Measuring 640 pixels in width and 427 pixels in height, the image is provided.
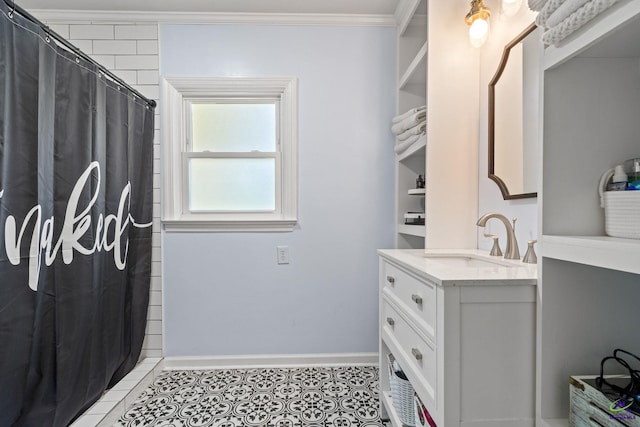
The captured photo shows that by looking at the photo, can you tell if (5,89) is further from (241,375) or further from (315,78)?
(241,375)

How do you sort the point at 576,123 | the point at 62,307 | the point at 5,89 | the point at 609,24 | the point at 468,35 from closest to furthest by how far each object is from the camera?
the point at 609,24
the point at 576,123
the point at 5,89
the point at 62,307
the point at 468,35

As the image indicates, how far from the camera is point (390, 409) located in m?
1.55

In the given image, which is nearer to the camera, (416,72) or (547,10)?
(547,10)

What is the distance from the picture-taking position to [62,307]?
143 cm

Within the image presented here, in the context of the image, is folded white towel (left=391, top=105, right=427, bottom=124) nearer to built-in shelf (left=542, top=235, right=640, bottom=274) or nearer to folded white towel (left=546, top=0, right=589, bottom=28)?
folded white towel (left=546, top=0, right=589, bottom=28)

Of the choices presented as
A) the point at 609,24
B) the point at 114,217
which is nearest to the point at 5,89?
the point at 114,217

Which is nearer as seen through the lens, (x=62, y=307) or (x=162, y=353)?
(x=62, y=307)

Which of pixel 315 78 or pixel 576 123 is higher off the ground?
pixel 315 78

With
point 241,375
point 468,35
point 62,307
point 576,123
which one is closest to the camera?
point 576,123

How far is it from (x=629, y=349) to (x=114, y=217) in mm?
2212

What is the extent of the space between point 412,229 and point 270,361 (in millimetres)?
1314

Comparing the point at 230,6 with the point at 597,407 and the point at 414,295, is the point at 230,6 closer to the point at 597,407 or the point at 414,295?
the point at 414,295

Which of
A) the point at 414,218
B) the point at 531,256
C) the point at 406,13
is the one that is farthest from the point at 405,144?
the point at 531,256

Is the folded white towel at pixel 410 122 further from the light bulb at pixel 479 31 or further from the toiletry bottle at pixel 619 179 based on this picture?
the toiletry bottle at pixel 619 179
